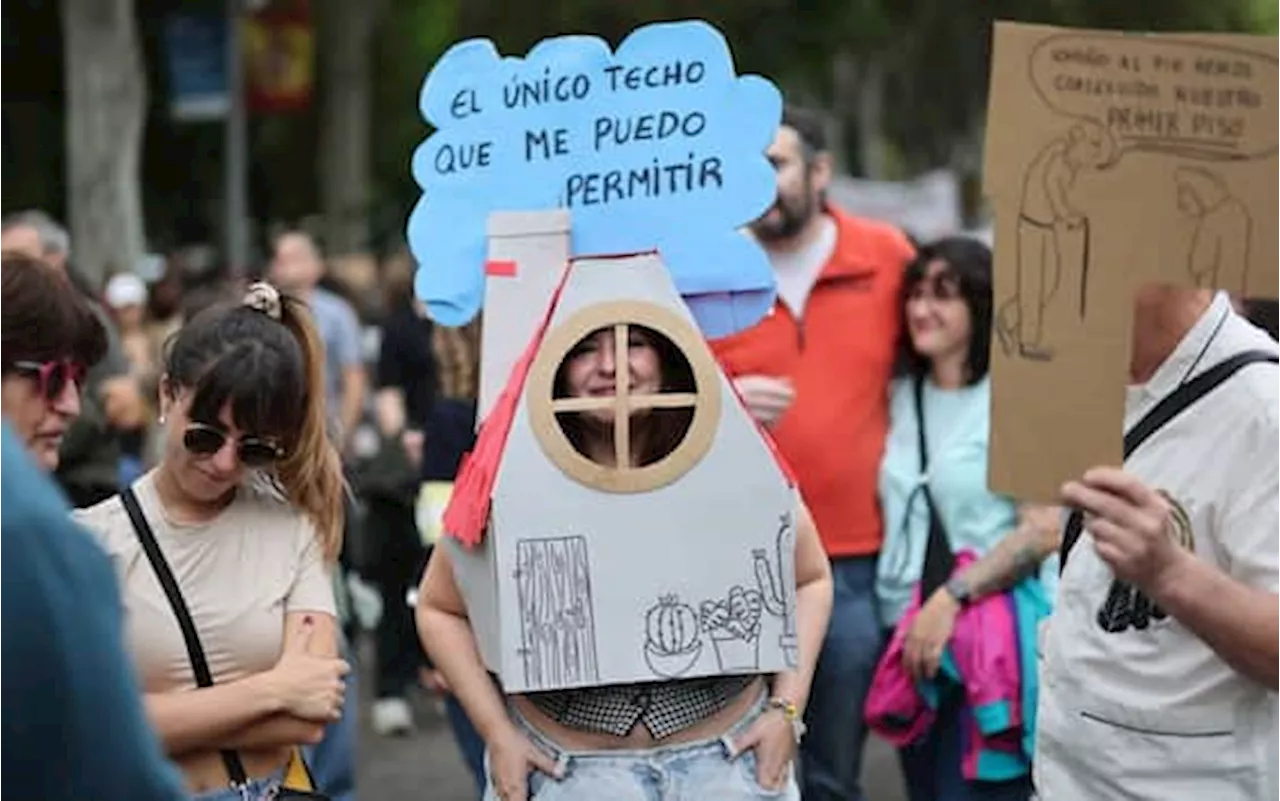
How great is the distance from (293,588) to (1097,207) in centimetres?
134

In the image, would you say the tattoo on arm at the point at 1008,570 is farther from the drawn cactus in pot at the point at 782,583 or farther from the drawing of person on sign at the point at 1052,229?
the drawing of person on sign at the point at 1052,229

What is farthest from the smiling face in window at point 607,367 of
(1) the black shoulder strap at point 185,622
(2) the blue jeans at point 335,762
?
(2) the blue jeans at point 335,762

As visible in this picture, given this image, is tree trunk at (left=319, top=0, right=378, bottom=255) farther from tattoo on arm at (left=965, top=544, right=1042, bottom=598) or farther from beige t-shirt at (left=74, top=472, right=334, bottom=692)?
beige t-shirt at (left=74, top=472, right=334, bottom=692)

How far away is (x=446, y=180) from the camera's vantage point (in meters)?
4.30

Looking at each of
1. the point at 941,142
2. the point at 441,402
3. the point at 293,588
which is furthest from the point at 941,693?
the point at 941,142

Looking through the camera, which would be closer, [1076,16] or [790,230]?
[790,230]

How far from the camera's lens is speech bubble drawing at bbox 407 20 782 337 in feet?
13.8

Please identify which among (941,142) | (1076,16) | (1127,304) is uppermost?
(1127,304)

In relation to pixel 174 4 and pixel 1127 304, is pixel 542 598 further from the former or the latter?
pixel 174 4

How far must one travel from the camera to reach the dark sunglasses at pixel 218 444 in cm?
397

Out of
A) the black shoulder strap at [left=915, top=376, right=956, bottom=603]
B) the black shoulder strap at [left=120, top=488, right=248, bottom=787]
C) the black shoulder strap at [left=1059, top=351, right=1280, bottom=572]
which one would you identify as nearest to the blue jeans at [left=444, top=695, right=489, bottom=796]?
the black shoulder strap at [left=915, top=376, right=956, bottom=603]

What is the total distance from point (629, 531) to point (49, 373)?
0.90 meters

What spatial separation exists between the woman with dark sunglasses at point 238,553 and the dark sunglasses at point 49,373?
0.50ft

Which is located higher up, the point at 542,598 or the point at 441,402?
the point at 542,598
